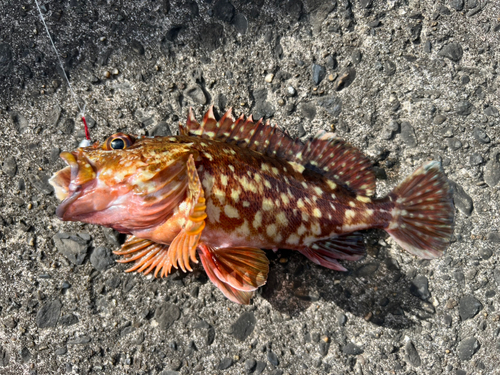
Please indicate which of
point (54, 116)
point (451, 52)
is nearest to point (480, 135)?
point (451, 52)

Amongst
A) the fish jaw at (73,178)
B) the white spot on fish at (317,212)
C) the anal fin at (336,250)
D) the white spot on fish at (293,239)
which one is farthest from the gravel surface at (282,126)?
the fish jaw at (73,178)

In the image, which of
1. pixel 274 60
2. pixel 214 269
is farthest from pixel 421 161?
pixel 214 269

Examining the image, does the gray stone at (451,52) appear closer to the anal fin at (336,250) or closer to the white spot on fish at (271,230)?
the anal fin at (336,250)

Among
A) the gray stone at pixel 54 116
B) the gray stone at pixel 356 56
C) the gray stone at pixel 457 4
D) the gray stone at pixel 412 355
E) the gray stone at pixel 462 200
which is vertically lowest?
the gray stone at pixel 54 116

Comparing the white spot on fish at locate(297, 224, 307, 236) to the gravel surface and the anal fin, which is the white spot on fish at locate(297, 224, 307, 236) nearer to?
the anal fin

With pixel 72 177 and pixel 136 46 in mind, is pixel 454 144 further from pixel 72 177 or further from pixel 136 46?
pixel 72 177

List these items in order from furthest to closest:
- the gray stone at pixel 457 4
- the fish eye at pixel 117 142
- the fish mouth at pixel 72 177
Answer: the gray stone at pixel 457 4 → the fish eye at pixel 117 142 → the fish mouth at pixel 72 177

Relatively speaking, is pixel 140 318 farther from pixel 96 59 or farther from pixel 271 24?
pixel 271 24
